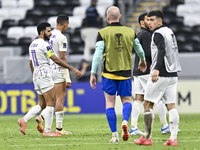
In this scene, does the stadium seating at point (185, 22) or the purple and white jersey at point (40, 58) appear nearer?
the purple and white jersey at point (40, 58)

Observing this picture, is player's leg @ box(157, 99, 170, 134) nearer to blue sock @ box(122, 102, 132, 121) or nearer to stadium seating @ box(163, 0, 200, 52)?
blue sock @ box(122, 102, 132, 121)

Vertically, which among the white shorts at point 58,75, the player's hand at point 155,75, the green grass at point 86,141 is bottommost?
the green grass at point 86,141

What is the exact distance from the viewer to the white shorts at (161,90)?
5918 mm

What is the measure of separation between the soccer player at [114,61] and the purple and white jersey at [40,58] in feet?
4.46

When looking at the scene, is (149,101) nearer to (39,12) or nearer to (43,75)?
(43,75)

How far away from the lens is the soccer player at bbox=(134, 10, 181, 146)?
586 centimetres

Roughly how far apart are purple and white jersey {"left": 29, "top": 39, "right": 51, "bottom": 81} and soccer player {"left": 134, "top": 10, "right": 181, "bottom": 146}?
2.14m

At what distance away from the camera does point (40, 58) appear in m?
7.34

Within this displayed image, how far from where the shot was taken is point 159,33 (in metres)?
5.85

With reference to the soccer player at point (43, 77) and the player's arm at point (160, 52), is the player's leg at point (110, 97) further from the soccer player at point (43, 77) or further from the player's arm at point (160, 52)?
the soccer player at point (43, 77)

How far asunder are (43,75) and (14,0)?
12291 millimetres

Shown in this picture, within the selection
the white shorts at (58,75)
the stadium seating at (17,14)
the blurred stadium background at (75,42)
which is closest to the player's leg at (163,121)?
the white shorts at (58,75)

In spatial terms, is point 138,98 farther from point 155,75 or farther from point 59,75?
point 155,75

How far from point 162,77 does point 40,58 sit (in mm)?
2371
